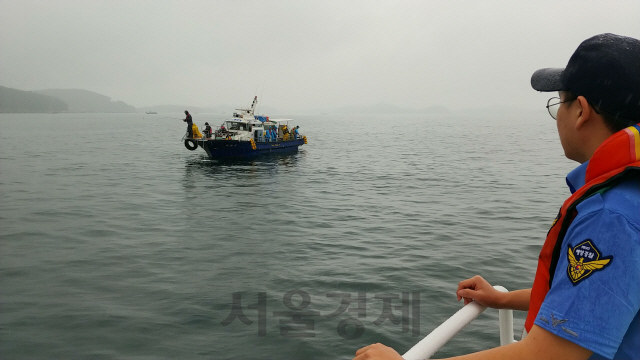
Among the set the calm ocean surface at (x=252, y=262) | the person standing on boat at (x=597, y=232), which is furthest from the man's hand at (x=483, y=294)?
the calm ocean surface at (x=252, y=262)

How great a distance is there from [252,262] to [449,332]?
10.4 metres

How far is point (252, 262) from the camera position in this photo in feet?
39.0

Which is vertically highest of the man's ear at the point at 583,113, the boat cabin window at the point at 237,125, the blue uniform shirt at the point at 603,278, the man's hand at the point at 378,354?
the boat cabin window at the point at 237,125

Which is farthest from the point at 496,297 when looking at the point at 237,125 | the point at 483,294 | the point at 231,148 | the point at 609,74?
the point at 237,125

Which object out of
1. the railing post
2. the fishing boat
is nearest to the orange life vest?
the railing post

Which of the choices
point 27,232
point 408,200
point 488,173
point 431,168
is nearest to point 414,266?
point 408,200

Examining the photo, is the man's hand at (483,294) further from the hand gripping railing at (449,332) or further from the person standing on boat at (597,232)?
the person standing on boat at (597,232)

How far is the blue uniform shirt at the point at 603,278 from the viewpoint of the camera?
1212 millimetres

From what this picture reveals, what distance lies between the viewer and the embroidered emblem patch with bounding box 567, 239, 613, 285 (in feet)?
4.02

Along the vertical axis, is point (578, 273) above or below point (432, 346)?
above

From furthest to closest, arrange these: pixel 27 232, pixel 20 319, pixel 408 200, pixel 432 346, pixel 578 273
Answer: pixel 408 200
pixel 27 232
pixel 20 319
pixel 432 346
pixel 578 273

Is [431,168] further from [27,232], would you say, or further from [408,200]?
[27,232]

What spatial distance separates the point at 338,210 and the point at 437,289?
879cm

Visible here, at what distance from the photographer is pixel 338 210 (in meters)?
18.2
